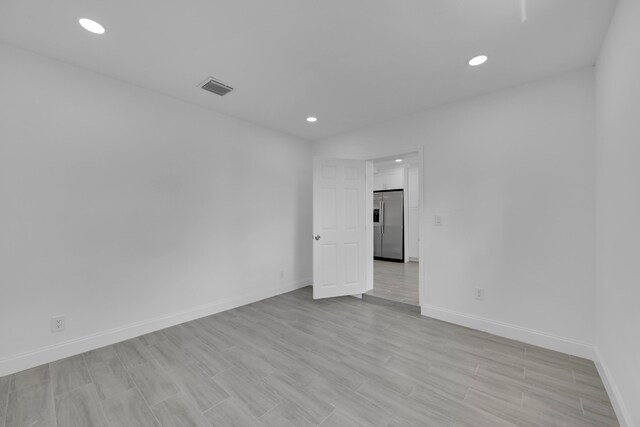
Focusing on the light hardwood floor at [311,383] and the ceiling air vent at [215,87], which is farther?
the ceiling air vent at [215,87]

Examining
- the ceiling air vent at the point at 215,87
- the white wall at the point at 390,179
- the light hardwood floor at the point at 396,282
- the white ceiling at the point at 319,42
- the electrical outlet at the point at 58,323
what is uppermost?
the white ceiling at the point at 319,42

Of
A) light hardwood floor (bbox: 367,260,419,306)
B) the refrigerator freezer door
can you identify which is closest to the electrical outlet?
light hardwood floor (bbox: 367,260,419,306)

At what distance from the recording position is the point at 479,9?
5.59ft

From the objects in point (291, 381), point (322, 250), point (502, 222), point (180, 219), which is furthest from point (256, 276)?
point (502, 222)

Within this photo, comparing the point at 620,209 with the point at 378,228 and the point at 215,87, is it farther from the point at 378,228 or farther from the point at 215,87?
the point at 378,228

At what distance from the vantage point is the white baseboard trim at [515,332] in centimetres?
232

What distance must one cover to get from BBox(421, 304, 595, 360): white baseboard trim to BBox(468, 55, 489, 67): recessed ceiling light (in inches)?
102

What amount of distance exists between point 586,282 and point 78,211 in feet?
15.4

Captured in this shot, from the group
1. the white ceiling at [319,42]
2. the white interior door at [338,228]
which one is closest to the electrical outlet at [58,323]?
the white ceiling at [319,42]

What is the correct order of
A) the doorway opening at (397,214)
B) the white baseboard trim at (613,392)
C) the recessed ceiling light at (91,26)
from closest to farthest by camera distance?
the white baseboard trim at (613,392), the recessed ceiling light at (91,26), the doorway opening at (397,214)

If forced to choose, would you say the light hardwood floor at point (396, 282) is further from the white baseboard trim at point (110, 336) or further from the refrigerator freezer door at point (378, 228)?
the white baseboard trim at point (110, 336)

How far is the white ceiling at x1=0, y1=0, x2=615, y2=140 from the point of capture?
1.70 meters

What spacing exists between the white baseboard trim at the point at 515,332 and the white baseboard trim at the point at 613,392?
0.15 meters

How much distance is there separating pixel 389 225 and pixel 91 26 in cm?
642
